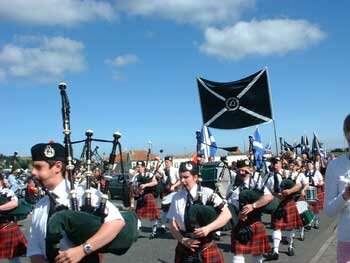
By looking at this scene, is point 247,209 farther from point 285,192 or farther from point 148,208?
point 148,208

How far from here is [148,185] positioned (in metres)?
10.4

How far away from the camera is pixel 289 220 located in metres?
8.20

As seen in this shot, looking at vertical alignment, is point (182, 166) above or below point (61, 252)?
above

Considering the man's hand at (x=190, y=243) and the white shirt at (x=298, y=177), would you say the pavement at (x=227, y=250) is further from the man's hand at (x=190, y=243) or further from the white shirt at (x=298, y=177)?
the man's hand at (x=190, y=243)

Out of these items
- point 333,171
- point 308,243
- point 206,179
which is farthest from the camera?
point 206,179

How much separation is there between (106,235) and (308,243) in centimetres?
699

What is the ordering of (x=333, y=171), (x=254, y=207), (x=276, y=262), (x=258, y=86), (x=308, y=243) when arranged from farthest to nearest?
(x=308, y=243) → (x=258, y=86) → (x=276, y=262) → (x=254, y=207) → (x=333, y=171)

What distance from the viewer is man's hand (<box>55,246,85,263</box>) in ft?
8.21

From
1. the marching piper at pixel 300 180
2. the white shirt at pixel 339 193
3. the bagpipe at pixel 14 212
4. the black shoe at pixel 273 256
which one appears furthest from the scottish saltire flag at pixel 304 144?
the white shirt at pixel 339 193

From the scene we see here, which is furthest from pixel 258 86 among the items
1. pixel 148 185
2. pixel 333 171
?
pixel 333 171

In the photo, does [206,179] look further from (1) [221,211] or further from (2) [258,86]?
(1) [221,211]

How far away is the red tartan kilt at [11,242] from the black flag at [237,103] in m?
3.55

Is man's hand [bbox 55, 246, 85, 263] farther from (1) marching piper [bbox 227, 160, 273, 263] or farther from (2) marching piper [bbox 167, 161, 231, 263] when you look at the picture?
(1) marching piper [bbox 227, 160, 273, 263]

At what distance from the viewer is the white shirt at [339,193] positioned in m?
2.79
